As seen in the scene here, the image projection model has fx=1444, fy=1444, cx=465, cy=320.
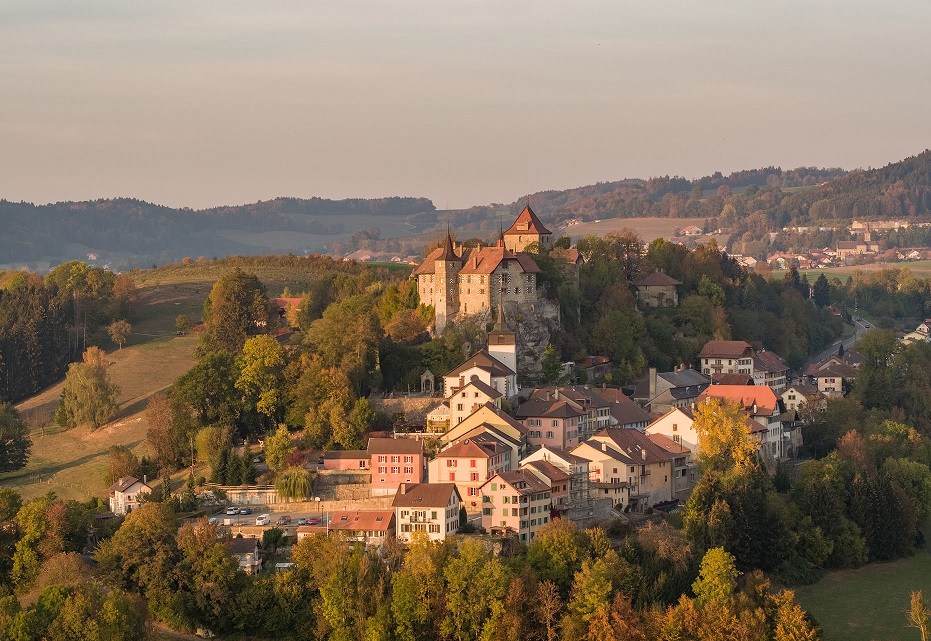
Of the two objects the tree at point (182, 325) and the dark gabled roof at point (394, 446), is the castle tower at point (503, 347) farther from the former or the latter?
the tree at point (182, 325)

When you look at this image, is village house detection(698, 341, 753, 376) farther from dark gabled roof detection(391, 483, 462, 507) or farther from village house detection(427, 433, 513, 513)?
dark gabled roof detection(391, 483, 462, 507)

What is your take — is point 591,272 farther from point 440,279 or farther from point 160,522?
point 160,522

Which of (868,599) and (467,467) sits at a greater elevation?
(467,467)

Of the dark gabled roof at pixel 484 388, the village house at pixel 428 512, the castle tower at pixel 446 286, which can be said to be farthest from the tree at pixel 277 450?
the castle tower at pixel 446 286

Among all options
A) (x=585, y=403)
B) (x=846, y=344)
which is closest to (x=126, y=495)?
(x=585, y=403)

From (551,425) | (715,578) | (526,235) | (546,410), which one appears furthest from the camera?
(526,235)

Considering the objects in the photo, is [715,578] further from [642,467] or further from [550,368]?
[550,368]
